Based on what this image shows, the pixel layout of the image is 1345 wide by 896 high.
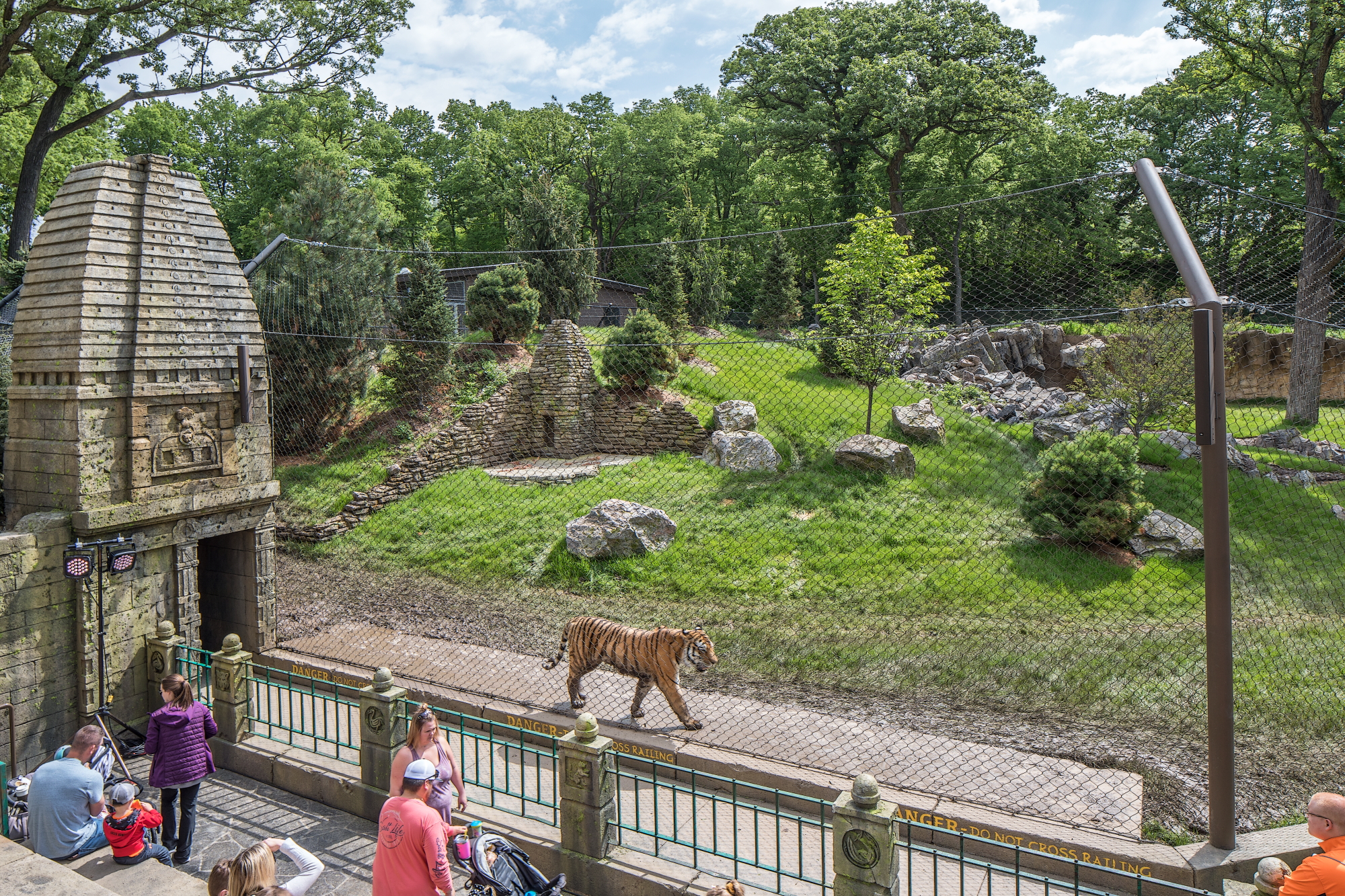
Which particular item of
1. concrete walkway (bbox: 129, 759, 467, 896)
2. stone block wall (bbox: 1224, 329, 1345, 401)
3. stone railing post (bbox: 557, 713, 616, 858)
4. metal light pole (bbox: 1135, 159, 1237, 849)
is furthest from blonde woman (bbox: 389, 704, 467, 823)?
stone block wall (bbox: 1224, 329, 1345, 401)

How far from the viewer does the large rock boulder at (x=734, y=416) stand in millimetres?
16266

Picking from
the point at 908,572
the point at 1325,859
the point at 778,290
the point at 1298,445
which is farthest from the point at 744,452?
the point at 778,290

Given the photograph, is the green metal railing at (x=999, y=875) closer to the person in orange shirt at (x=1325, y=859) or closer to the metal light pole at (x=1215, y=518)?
the metal light pole at (x=1215, y=518)

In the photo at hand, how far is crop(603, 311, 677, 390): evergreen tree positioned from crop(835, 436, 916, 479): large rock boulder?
4786mm

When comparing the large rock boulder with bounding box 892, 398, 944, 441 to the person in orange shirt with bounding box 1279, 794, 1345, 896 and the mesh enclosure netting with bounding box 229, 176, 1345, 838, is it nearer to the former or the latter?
the mesh enclosure netting with bounding box 229, 176, 1345, 838

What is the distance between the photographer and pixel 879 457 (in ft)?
46.8

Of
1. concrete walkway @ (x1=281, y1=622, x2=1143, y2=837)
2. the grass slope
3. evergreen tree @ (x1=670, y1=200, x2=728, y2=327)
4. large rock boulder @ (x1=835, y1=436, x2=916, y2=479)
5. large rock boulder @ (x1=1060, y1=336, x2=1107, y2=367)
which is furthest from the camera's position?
evergreen tree @ (x1=670, y1=200, x2=728, y2=327)

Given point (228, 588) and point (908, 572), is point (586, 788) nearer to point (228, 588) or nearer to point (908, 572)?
point (228, 588)

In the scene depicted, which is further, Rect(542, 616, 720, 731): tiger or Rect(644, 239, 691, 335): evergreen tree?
Rect(644, 239, 691, 335): evergreen tree

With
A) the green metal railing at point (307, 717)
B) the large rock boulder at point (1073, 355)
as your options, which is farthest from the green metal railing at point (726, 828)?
the large rock boulder at point (1073, 355)

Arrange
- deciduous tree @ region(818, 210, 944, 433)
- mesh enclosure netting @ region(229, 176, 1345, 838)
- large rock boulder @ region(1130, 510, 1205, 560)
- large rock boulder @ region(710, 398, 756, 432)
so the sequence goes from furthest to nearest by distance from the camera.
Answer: large rock boulder @ region(710, 398, 756, 432)
deciduous tree @ region(818, 210, 944, 433)
large rock boulder @ region(1130, 510, 1205, 560)
mesh enclosure netting @ region(229, 176, 1345, 838)

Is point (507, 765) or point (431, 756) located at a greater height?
point (431, 756)

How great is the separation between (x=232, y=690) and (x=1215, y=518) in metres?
7.67

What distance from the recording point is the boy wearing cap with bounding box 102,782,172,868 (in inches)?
204
